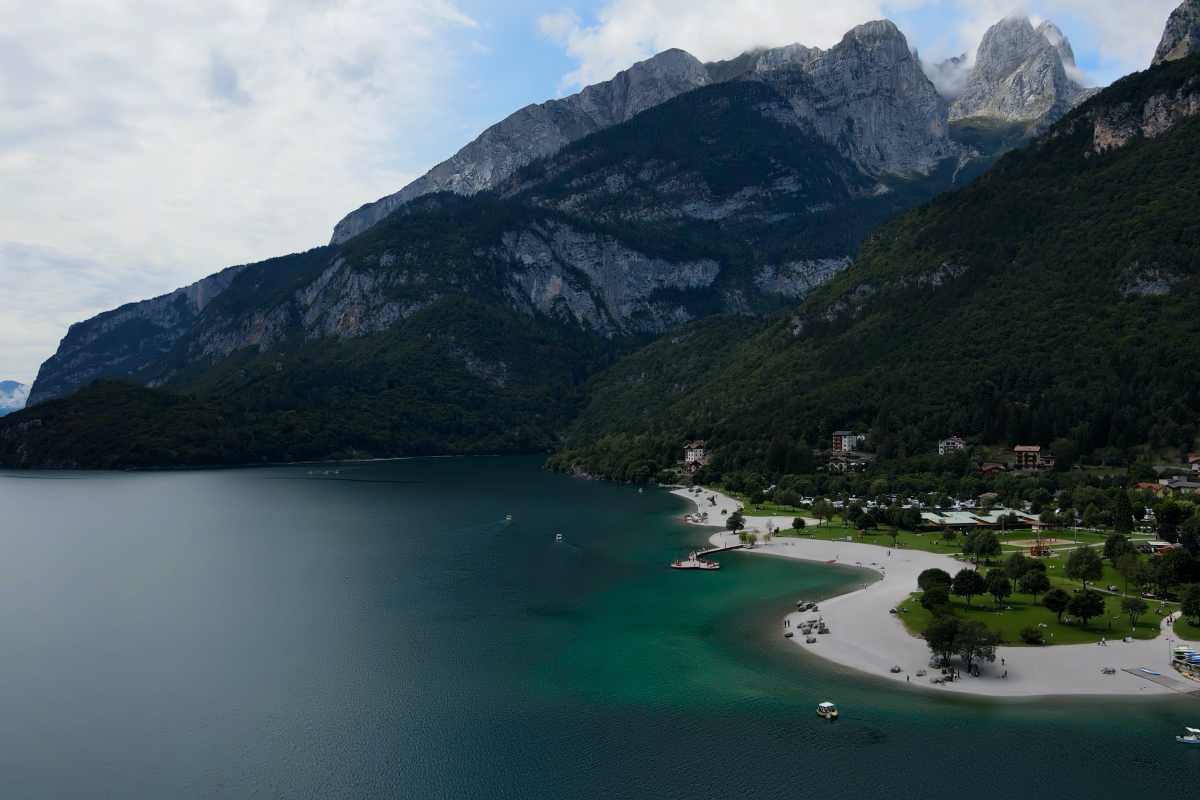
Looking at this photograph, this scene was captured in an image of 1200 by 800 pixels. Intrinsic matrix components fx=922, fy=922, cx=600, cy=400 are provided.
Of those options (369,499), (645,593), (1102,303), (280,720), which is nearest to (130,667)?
(280,720)

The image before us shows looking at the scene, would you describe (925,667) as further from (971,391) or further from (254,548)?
(971,391)

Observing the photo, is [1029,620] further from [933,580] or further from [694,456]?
Result: [694,456]

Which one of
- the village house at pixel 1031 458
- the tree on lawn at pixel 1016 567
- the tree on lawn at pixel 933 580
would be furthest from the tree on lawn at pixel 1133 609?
the village house at pixel 1031 458

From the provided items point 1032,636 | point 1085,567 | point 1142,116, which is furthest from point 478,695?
point 1142,116

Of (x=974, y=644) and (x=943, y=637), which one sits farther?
(x=943, y=637)

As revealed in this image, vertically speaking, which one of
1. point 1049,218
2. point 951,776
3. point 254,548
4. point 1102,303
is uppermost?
point 1049,218

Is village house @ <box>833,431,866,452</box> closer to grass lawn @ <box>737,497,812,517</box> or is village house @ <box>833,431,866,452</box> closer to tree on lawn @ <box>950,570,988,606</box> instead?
grass lawn @ <box>737,497,812,517</box>
